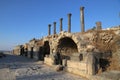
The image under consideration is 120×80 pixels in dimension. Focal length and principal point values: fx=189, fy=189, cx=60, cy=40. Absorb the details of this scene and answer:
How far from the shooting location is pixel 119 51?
431 inches

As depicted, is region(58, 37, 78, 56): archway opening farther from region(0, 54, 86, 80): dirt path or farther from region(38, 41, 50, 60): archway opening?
region(38, 41, 50, 60): archway opening

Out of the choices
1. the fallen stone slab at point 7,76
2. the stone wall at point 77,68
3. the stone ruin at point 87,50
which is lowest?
the fallen stone slab at point 7,76

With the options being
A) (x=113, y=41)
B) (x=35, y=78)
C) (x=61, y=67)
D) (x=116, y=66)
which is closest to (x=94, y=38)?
(x=113, y=41)

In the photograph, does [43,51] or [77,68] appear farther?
[43,51]

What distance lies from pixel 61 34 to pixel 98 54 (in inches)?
328

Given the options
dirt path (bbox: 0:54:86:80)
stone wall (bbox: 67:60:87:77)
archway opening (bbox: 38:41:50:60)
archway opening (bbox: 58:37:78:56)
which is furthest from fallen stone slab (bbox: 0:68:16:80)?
archway opening (bbox: 38:41:50:60)

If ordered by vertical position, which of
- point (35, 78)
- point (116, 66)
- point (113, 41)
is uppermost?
point (113, 41)

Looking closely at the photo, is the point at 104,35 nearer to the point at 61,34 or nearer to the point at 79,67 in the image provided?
the point at 79,67

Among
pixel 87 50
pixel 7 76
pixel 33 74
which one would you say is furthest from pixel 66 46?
pixel 7 76

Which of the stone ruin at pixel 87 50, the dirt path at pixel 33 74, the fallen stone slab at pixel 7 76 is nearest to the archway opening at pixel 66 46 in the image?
the stone ruin at pixel 87 50

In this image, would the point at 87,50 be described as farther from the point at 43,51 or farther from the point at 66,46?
the point at 43,51

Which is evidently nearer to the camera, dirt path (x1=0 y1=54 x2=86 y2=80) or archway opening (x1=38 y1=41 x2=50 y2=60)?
dirt path (x1=0 y1=54 x2=86 y2=80)

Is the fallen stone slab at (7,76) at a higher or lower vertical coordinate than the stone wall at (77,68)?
lower

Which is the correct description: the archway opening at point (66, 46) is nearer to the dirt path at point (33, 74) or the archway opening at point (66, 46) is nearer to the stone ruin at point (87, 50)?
the stone ruin at point (87, 50)
